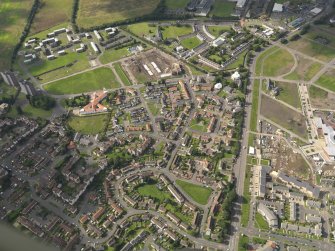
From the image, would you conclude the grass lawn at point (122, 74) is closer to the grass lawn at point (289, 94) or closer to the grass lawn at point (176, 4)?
the grass lawn at point (176, 4)

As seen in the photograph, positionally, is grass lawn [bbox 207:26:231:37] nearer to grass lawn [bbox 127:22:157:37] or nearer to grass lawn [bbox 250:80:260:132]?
grass lawn [bbox 127:22:157:37]

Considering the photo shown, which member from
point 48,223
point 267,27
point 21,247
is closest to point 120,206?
point 48,223

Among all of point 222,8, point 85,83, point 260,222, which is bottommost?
point 260,222

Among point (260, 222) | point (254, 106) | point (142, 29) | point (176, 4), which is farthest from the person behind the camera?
point (176, 4)

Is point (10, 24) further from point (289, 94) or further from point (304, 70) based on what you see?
point (304, 70)

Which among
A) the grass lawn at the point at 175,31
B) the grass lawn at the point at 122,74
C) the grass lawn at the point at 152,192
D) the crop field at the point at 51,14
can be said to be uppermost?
the grass lawn at the point at 175,31

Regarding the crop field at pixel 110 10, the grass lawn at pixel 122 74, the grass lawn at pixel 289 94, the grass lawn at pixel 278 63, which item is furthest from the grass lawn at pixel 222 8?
the grass lawn at pixel 122 74

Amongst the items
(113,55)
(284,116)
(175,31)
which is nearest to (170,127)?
(284,116)
